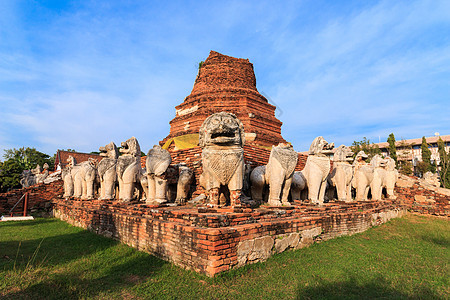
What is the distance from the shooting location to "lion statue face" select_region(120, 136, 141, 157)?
6.52m

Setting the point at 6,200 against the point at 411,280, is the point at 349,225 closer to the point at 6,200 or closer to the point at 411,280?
the point at 411,280

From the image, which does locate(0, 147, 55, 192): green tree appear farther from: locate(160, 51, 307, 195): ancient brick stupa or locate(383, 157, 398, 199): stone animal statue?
locate(383, 157, 398, 199): stone animal statue

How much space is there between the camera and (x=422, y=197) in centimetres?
1057

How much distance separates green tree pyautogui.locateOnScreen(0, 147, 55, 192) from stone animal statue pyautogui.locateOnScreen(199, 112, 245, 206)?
912 inches

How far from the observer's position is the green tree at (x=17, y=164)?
66.8 ft

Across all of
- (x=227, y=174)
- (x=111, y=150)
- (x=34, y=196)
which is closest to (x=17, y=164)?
(x=34, y=196)

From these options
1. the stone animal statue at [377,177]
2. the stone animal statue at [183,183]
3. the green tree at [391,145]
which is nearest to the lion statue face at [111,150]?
the stone animal statue at [183,183]

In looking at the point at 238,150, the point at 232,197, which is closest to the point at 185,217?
the point at 232,197

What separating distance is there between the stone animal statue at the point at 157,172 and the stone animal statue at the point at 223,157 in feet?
5.05

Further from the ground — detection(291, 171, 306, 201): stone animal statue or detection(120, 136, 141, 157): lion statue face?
detection(120, 136, 141, 157): lion statue face

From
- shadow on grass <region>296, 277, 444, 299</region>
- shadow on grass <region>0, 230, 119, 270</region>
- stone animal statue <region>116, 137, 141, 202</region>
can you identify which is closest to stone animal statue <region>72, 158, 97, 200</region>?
shadow on grass <region>0, 230, 119, 270</region>

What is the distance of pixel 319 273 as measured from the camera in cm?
346

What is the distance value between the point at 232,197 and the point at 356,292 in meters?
2.23

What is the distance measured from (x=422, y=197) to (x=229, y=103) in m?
9.34
